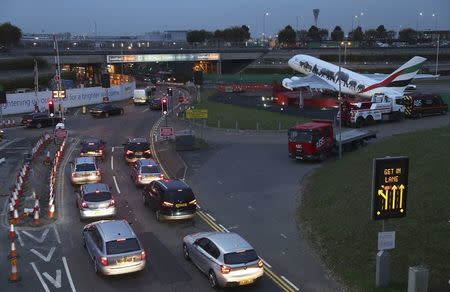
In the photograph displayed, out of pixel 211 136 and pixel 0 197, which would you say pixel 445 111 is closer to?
pixel 211 136

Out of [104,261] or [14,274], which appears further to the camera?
[14,274]

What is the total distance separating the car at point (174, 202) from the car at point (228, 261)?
6080 millimetres

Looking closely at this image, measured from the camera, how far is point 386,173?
16812 mm

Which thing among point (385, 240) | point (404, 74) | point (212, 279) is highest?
point (404, 74)

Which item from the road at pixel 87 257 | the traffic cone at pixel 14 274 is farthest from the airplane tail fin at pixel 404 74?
the traffic cone at pixel 14 274

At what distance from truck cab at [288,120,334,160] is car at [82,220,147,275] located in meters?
19.8

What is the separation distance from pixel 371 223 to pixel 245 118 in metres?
39.0

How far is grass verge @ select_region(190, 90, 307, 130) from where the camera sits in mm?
53844

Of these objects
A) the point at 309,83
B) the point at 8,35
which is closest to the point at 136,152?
the point at 309,83

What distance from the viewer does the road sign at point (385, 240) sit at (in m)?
16.8

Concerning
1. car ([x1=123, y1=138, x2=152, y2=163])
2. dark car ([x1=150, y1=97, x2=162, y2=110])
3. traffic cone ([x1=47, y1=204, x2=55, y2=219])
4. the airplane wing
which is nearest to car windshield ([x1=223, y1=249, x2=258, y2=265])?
traffic cone ([x1=47, y1=204, x2=55, y2=219])

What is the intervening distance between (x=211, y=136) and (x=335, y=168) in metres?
18.5

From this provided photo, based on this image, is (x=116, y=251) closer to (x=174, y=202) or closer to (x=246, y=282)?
(x=246, y=282)

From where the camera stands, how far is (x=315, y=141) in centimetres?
3697
